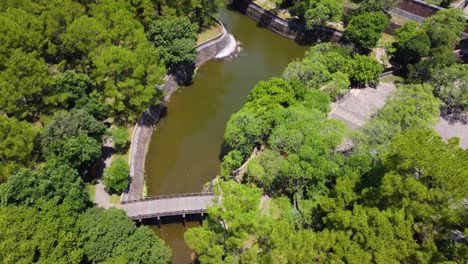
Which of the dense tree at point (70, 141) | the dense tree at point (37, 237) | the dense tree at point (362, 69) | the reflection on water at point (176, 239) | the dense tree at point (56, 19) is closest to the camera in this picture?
the dense tree at point (37, 237)

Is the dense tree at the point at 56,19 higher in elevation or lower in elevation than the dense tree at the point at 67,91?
higher

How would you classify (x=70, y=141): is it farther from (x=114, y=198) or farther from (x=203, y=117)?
(x=203, y=117)

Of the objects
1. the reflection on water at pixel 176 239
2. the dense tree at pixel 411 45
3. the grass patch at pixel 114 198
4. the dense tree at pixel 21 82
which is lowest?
the reflection on water at pixel 176 239

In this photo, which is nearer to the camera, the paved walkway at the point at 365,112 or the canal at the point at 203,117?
the canal at the point at 203,117

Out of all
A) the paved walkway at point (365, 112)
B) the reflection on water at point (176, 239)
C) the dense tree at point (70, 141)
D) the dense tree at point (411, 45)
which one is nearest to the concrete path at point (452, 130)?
the paved walkway at point (365, 112)

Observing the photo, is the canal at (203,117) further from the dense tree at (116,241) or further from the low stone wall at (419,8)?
the low stone wall at (419,8)

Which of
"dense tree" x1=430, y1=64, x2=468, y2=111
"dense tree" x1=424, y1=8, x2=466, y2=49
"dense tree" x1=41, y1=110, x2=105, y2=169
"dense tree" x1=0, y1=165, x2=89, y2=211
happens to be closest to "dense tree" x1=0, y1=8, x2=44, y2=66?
"dense tree" x1=41, y1=110, x2=105, y2=169

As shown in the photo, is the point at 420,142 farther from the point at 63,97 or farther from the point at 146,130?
the point at 63,97
